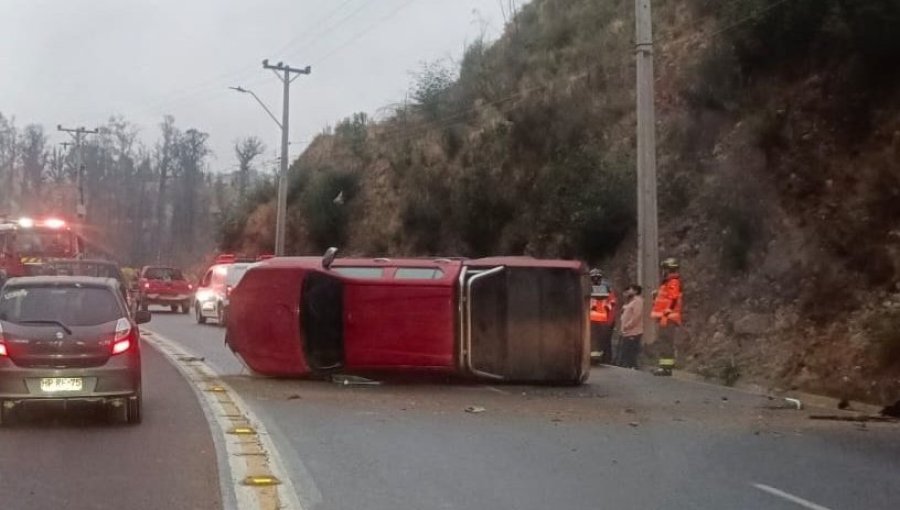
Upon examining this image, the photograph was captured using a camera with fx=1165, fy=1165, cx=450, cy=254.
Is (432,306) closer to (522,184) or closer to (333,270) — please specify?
(333,270)

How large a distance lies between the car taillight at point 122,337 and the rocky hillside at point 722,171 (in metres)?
10.2

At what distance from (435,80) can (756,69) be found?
85.2ft

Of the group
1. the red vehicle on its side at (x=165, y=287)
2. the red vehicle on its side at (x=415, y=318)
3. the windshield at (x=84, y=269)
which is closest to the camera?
the red vehicle on its side at (x=415, y=318)

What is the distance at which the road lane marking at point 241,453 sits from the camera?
28.3ft

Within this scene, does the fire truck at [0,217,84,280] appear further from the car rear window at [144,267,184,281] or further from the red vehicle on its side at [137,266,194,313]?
the car rear window at [144,267,184,281]

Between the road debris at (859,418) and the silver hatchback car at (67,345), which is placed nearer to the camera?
the silver hatchback car at (67,345)

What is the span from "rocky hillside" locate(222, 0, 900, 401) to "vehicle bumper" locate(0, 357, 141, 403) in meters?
10.2

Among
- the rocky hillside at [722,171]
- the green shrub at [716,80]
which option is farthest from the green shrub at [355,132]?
the green shrub at [716,80]

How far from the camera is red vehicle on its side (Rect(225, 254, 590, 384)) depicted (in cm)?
1769

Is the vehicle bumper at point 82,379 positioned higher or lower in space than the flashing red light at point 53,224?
lower

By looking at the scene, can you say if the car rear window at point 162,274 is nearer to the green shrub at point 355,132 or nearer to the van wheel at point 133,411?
the green shrub at point 355,132

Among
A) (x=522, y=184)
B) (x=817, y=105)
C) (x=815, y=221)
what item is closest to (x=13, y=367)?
(x=815, y=221)

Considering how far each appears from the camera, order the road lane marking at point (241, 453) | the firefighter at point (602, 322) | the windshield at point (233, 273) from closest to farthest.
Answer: the road lane marking at point (241, 453) → the firefighter at point (602, 322) → the windshield at point (233, 273)

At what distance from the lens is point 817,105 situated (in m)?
24.5
